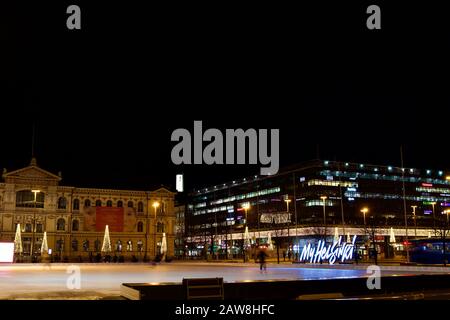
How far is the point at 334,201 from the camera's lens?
131 m

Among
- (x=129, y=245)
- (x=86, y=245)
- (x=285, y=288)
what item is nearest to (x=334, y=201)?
(x=129, y=245)

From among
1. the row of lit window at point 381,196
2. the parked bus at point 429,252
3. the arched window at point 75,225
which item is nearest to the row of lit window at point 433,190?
the row of lit window at point 381,196

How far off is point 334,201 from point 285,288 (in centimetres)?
11532

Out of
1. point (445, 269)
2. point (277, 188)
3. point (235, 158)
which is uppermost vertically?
point (277, 188)

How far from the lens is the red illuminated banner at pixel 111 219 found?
275ft

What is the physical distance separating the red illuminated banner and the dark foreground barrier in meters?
67.5

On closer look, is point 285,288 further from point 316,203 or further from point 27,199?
point 316,203

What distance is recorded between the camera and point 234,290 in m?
17.5

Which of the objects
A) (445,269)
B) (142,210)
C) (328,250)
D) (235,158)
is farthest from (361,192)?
(235,158)

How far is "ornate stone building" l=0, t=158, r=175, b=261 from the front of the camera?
94.6 m

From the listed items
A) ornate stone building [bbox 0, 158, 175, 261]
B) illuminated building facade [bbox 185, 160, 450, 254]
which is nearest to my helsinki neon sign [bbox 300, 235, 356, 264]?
ornate stone building [bbox 0, 158, 175, 261]

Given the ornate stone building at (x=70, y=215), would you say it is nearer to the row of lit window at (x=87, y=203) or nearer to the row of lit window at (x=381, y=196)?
the row of lit window at (x=87, y=203)

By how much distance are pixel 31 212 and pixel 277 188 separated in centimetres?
Answer: 6554
